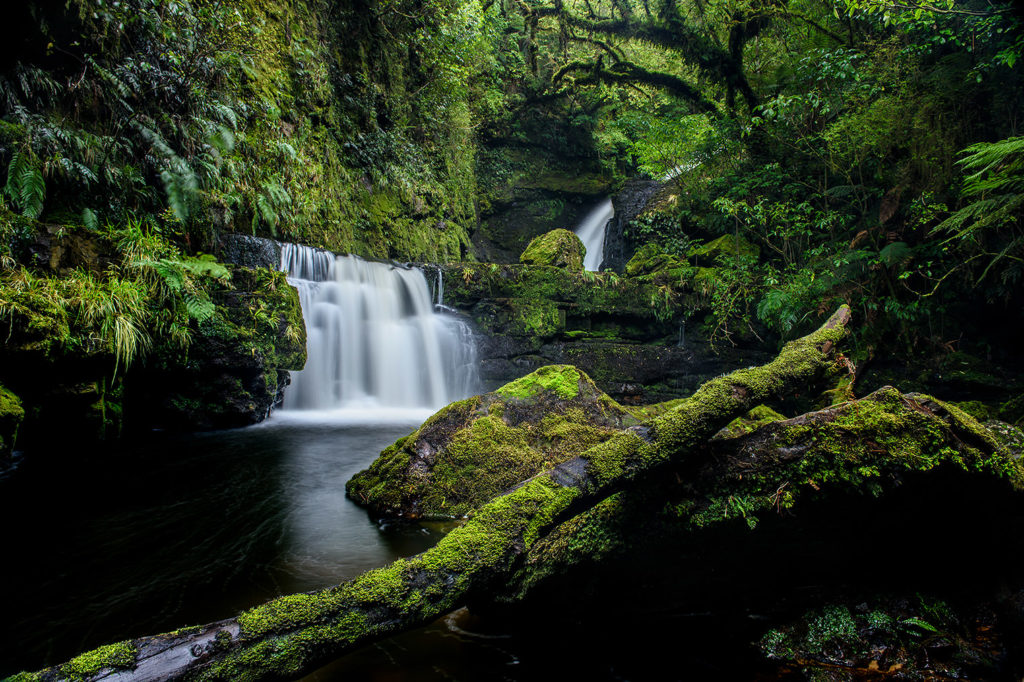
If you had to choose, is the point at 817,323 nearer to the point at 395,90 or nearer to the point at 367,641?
the point at 367,641

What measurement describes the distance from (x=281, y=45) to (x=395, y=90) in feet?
12.9

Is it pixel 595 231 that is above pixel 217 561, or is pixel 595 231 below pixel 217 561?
above

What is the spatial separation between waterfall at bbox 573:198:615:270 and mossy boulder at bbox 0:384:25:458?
1413 centimetres

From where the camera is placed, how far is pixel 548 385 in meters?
4.72

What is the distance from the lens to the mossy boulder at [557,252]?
1196cm

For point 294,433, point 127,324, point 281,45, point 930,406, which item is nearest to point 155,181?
point 127,324

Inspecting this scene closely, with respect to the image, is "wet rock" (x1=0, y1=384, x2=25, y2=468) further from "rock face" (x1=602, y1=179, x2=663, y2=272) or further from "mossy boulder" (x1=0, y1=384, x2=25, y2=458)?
"rock face" (x1=602, y1=179, x2=663, y2=272)

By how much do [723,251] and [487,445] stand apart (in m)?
9.08

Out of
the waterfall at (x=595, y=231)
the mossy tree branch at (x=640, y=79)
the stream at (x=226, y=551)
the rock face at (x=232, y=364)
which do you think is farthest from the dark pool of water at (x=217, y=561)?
the waterfall at (x=595, y=231)

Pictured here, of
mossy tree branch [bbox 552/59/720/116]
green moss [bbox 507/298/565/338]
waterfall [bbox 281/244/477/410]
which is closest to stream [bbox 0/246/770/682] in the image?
waterfall [bbox 281/244/477/410]

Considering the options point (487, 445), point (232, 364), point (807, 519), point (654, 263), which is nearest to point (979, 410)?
point (807, 519)

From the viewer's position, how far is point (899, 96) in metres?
6.77

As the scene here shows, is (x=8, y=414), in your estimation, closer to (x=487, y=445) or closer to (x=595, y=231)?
(x=487, y=445)

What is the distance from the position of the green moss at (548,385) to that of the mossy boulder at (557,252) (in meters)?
7.30
